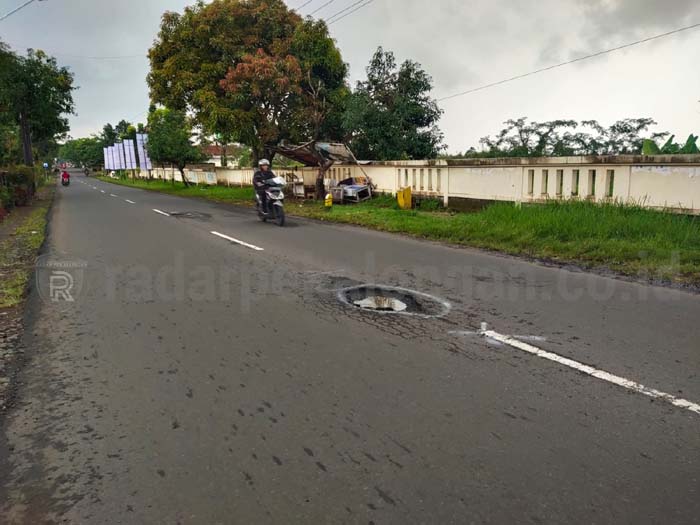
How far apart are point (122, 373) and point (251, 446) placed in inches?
63.9

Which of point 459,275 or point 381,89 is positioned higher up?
point 381,89

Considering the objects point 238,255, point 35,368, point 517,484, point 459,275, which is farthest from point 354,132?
point 517,484

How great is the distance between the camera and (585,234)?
30.6ft

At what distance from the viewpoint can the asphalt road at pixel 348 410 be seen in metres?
2.45

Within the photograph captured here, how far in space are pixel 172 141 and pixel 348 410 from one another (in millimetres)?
37788

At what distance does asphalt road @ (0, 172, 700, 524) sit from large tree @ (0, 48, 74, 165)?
23990 millimetres

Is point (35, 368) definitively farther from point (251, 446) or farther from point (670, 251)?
point (670, 251)

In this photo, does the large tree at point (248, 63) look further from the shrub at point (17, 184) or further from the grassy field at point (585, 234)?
the grassy field at point (585, 234)

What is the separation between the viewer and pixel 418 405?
3.36 m

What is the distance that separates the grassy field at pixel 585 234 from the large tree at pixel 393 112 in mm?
6464

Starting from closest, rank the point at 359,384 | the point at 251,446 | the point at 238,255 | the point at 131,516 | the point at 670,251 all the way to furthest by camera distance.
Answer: the point at 131,516
the point at 251,446
the point at 359,384
the point at 670,251
the point at 238,255

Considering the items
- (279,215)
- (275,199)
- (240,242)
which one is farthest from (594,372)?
(275,199)

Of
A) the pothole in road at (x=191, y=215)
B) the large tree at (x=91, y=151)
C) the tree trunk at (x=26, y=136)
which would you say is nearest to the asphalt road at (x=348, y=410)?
the pothole in road at (x=191, y=215)

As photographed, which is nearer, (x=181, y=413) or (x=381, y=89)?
(x=181, y=413)
